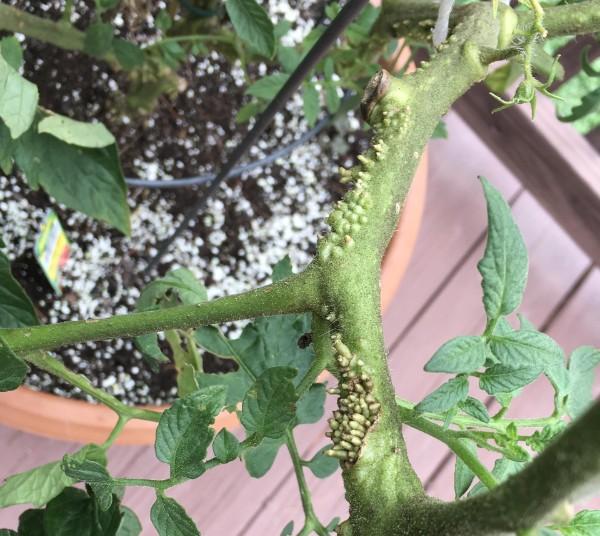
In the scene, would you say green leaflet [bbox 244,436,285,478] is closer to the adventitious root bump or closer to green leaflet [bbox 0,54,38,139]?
the adventitious root bump

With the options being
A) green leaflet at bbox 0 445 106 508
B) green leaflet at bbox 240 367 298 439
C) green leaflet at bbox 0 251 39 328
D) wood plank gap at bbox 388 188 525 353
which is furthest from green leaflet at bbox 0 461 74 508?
wood plank gap at bbox 388 188 525 353

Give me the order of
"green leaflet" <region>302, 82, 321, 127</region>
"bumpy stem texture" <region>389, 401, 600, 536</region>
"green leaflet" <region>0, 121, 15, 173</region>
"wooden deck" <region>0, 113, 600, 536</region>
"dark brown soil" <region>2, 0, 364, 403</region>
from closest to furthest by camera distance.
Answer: "bumpy stem texture" <region>389, 401, 600, 536</region>, "green leaflet" <region>0, 121, 15, 173</region>, "green leaflet" <region>302, 82, 321, 127</region>, "dark brown soil" <region>2, 0, 364, 403</region>, "wooden deck" <region>0, 113, 600, 536</region>

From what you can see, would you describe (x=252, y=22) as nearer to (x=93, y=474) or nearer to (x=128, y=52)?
(x=128, y=52)

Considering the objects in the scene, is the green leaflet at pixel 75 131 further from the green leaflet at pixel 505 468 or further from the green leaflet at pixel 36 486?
the green leaflet at pixel 505 468

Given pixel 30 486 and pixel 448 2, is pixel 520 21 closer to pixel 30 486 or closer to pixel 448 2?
pixel 448 2

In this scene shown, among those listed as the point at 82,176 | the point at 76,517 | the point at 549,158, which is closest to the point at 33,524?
A: the point at 76,517

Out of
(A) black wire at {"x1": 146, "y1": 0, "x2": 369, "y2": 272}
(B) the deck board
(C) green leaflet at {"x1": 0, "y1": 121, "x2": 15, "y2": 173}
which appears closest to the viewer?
(A) black wire at {"x1": 146, "y1": 0, "x2": 369, "y2": 272}
